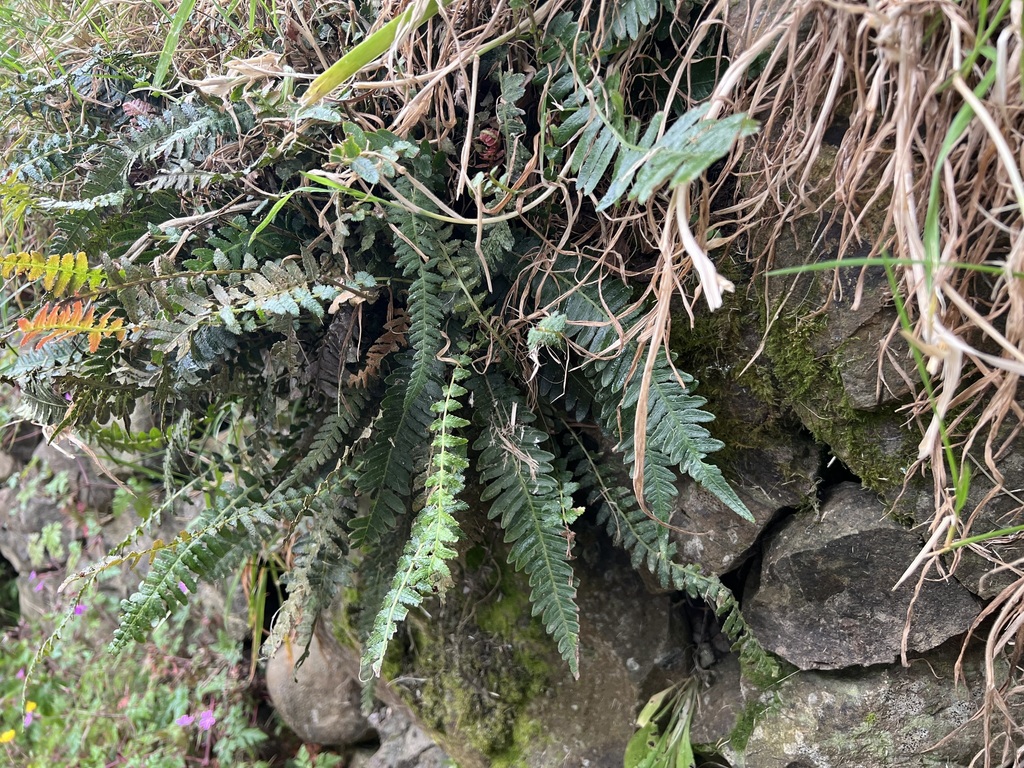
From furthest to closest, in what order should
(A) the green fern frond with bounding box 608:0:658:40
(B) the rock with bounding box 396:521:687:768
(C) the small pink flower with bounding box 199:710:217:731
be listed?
(C) the small pink flower with bounding box 199:710:217:731, (B) the rock with bounding box 396:521:687:768, (A) the green fern frond with bounding box 608:0:658:40

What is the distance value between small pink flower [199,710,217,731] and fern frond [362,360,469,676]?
1.67 meters

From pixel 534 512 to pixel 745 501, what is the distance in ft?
1.34

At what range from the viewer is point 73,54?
1.58 meters

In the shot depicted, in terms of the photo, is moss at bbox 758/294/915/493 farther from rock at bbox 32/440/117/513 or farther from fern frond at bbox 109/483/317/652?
rock at bbox 32/440/117/513

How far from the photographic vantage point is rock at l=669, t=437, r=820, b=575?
47.5 inches

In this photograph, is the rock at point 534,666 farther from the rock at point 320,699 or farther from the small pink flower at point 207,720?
the small pink flower at point 207,720

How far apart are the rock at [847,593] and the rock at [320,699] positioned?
146 centimetres

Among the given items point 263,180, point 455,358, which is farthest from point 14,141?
point 455,358

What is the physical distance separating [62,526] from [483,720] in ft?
8.00

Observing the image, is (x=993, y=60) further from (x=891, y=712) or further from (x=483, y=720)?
(x=483, y=720)

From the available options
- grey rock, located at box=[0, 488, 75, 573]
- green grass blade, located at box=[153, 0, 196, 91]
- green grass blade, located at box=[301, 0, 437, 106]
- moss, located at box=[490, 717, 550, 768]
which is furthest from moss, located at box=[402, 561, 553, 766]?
grey rock, located at box=[0, 488, 75, 573]

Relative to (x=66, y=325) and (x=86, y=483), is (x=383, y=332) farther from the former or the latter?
(x=86, y=483)

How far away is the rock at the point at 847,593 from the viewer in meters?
1.10

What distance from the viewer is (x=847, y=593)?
116 centimetres
